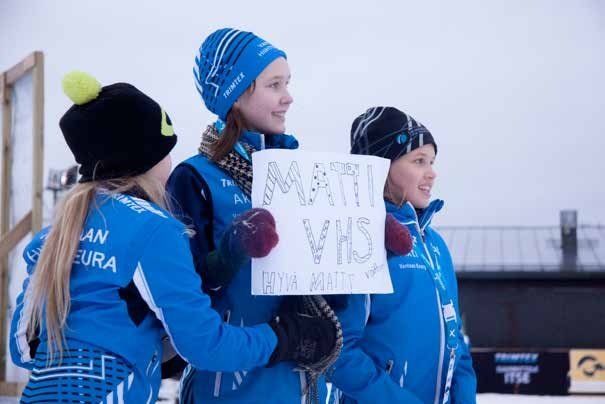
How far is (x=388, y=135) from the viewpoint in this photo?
172 centimetres

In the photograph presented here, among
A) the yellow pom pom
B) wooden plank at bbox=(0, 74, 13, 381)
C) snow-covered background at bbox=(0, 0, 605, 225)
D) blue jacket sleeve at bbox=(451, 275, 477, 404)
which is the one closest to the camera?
the yellow pom pom

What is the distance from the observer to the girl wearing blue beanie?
123 centimetres

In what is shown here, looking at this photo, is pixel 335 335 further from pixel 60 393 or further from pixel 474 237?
pixel 474 237

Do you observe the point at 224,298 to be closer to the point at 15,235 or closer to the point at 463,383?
the point at 463,383

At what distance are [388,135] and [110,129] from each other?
73cm

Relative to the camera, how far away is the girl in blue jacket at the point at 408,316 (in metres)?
1.47

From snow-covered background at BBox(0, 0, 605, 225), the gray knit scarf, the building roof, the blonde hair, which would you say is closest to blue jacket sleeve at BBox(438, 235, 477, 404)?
the gray knit scarf

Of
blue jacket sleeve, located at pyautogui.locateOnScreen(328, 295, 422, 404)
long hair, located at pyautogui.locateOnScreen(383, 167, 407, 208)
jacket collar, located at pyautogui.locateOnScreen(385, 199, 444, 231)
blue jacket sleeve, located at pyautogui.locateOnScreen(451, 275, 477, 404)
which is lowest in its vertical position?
blue jacket sleeve, located at pyautogui.locateOnScreen(451, 275, 477, 404)

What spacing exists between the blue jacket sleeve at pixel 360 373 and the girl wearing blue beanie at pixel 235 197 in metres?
0.08

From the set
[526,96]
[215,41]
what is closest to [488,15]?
[526,96]

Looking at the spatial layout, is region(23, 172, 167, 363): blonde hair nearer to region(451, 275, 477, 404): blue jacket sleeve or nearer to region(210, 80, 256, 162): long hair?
region(210, 80, 256, 162): long hair

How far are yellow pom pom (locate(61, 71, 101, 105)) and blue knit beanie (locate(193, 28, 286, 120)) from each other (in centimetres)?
29

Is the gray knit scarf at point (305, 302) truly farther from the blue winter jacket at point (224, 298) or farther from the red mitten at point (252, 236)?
the red mitten at point (252, 236)

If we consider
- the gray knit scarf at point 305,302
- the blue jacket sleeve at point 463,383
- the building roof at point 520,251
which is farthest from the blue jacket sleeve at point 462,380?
the building roof at point 520,251
